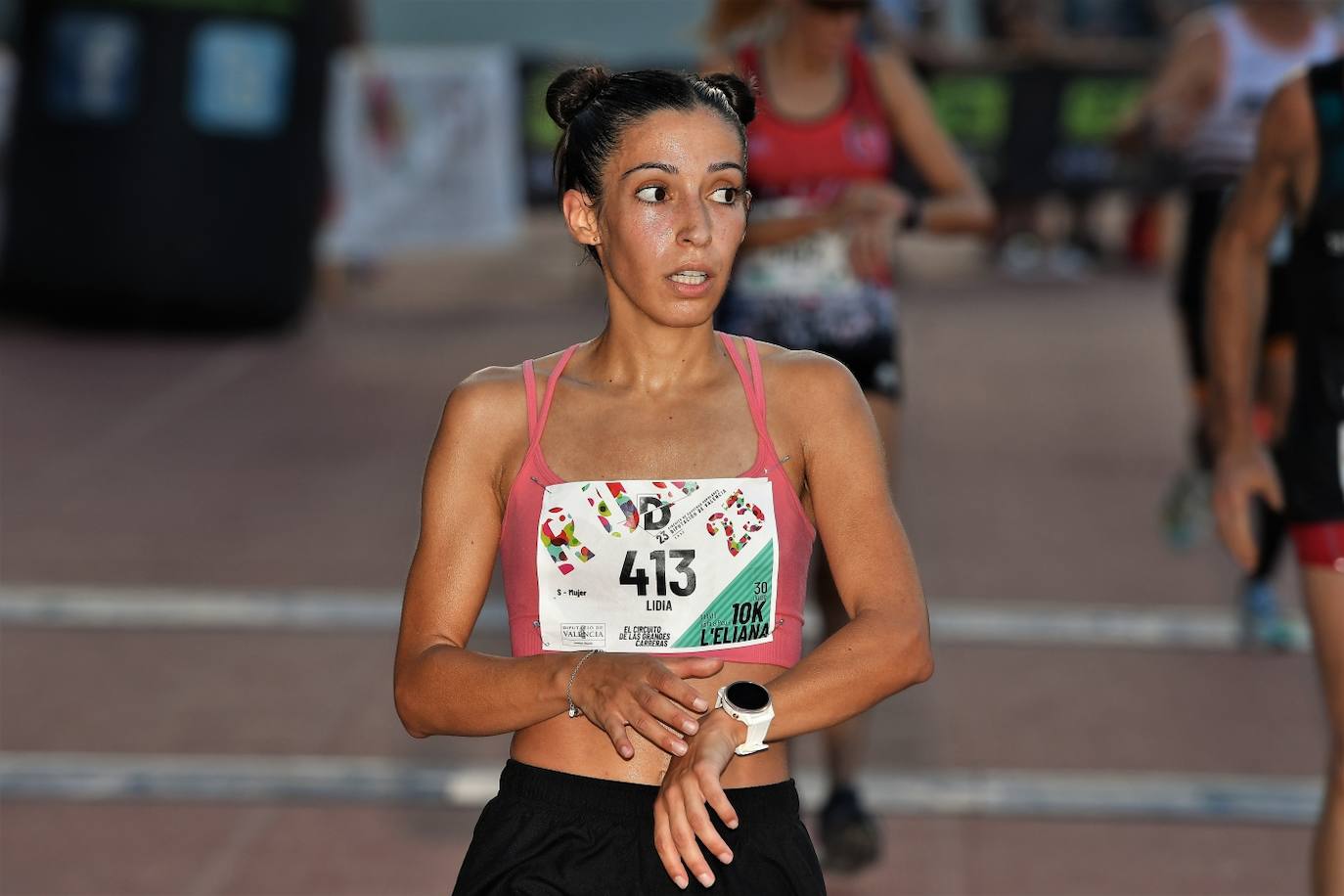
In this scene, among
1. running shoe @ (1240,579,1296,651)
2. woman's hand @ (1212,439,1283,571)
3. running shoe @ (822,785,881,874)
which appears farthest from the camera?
running shoe @ (1240,579,1296,651)

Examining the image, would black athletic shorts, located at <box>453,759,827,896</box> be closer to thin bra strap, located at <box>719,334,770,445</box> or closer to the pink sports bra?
the pink sports bra

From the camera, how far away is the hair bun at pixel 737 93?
8.73 ft

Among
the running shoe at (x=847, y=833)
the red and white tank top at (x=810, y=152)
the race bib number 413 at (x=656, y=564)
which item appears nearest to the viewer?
the race bib number 413 at (x=656, y=564)

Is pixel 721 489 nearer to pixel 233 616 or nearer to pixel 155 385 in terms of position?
pixel 233 616

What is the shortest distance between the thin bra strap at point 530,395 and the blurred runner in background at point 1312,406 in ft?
5.46

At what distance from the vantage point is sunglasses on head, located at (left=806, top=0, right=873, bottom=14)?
4750 mm

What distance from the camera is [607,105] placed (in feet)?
8.37

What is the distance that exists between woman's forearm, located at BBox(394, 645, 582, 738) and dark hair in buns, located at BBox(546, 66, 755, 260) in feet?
1.95

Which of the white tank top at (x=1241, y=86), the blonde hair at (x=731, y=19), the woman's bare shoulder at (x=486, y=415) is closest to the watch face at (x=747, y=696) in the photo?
the woman's bare shoulder at (x=486, y=415)

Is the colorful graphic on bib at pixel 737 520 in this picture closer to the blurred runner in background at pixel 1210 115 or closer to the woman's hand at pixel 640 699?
the woman's hand at pixel 640 699

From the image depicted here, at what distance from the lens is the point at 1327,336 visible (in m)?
3.76

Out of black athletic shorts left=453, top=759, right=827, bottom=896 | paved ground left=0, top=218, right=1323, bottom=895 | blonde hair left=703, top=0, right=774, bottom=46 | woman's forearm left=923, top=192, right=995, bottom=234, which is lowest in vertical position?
paved ground left=0, top=218, right=1323, bottom=895

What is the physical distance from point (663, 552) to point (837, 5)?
8.52 ft

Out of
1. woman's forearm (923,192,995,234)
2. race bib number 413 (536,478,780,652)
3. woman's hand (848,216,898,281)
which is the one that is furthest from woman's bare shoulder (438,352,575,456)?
woman's forearm (923,192,995,234)
